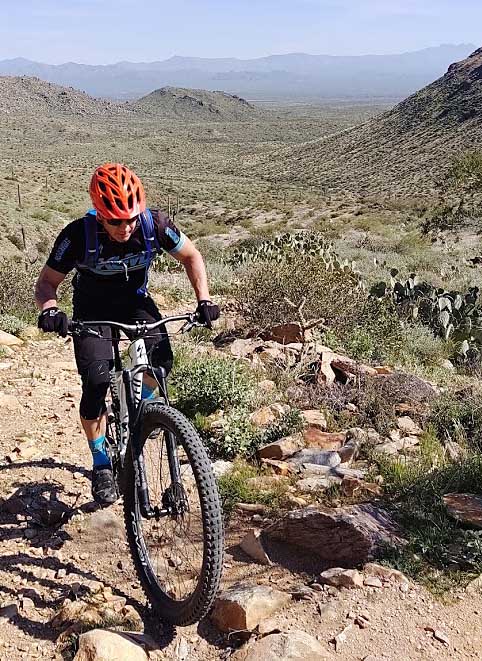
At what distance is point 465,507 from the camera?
3375 mm

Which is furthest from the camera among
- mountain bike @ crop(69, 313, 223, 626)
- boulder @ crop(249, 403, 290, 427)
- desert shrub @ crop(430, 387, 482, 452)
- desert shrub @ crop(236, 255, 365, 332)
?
desert shrub @ crop(236, 255, 365, 332)

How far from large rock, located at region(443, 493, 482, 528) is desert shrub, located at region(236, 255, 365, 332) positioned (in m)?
3.89

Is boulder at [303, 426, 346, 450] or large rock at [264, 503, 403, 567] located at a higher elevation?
large rock at [264, 503, 403, 567]

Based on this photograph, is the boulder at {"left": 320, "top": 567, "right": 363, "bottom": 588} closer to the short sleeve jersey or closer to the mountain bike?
the mountain bike

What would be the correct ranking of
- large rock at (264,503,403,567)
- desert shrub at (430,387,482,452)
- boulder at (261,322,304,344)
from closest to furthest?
→ large rock at (264,503,403,567) → desert shrub at (430,387,482,452) → boulder at (261,322,304,344)

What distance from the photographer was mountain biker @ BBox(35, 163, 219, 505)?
3039mm

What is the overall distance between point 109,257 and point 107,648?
179 cm

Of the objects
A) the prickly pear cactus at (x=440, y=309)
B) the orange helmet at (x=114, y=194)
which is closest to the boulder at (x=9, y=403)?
the orange helmet at (x=114, y=194)

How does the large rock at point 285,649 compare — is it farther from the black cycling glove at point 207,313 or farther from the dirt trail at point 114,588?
the black cycling glove at point 207,313

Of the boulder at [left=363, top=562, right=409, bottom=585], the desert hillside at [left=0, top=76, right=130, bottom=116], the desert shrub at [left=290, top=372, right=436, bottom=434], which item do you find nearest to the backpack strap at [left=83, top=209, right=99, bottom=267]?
the boulder at [left=363, top=562, right=409, bottom=585]

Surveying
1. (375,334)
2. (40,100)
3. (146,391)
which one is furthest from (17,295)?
(40,100)

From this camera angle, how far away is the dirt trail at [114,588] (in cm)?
271

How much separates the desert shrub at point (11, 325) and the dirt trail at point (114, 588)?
2450mm

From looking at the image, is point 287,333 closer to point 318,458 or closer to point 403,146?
point 318,458
